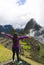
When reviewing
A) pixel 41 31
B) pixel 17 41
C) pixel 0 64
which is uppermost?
pixel 41 31

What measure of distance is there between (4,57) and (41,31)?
33.6 meters

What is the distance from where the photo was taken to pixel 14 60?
16.3 meters

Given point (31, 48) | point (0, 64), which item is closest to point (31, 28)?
point (31, 48)

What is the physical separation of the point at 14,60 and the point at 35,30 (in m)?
39.1

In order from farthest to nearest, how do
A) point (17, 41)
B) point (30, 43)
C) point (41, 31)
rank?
point (41, 31)
point (30, 43)
point (17, 41)

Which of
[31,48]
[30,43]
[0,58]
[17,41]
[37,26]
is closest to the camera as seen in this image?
[17,41]

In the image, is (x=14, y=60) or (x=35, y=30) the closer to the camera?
(x=14, y=60)

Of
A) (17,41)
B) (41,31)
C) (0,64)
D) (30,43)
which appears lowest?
(0,64)

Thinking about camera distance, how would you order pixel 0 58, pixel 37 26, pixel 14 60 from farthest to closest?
pixel 37 26, pixel 0 58, pixel 14 60

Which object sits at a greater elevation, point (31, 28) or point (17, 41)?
point (31, 28)

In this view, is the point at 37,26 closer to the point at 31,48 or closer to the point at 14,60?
the point at 31,48

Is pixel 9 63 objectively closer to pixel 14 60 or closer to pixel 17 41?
pixel 14 60

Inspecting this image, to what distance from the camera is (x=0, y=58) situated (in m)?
20.5

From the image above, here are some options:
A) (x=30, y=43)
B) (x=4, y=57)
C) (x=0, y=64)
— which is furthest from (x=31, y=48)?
(x=0, y=64)
